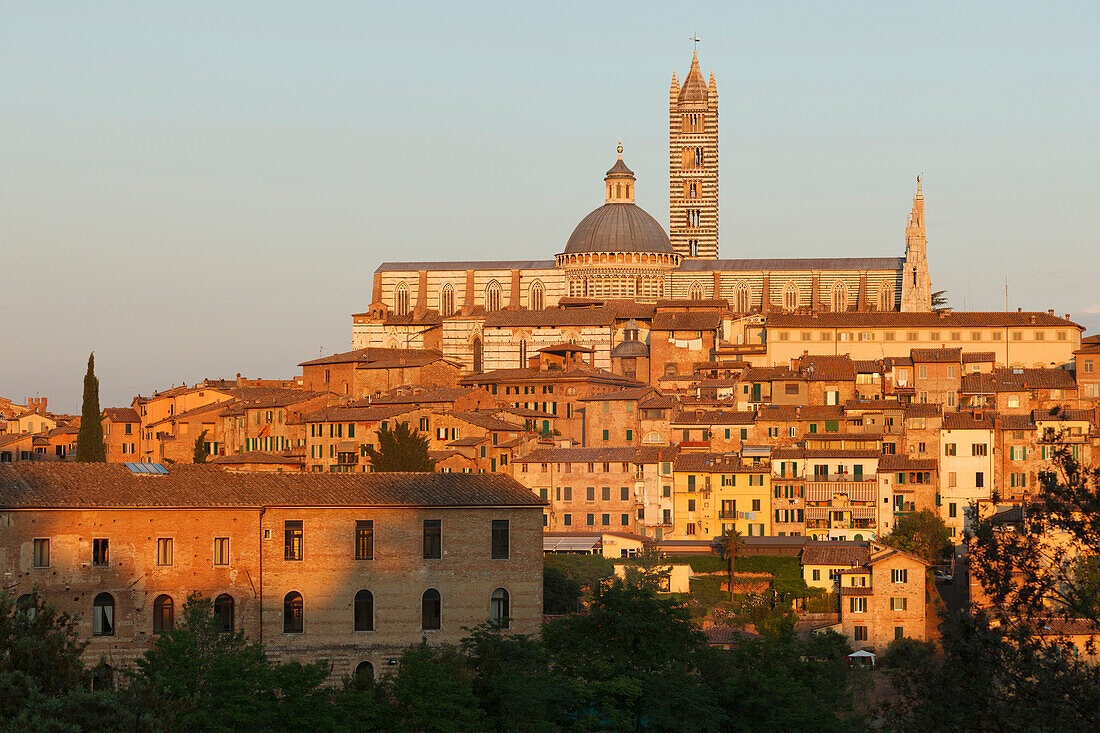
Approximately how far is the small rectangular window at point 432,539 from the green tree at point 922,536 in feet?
66.4

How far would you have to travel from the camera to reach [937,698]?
17234 mm

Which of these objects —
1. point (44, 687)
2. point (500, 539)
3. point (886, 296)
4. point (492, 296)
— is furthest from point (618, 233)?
point (44, 687)

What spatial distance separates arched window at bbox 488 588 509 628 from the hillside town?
0.04 meters

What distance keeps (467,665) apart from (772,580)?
19.6 metres

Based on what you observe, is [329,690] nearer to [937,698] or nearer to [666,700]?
[666,700]

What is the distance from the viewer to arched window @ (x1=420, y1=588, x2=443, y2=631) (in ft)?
105

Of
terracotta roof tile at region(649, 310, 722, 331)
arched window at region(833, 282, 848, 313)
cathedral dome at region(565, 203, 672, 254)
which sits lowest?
terracotta roof tile at region(649, 310, 722, 331)

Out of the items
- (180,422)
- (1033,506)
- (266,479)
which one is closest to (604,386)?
(180,422)

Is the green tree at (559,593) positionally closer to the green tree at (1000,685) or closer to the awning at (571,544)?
the awning at (571,544)

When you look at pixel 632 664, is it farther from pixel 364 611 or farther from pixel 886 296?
pixel 886 296

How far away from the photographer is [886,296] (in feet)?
268

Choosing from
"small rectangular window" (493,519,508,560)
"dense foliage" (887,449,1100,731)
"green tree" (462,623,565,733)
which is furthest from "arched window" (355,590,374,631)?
"dense foliage" (887,449,1100,731)

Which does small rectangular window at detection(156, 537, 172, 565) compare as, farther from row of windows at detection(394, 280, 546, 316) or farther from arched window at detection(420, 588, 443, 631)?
row of windows at detection(394, 280, 546, 316)

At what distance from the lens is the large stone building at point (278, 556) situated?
3055 centimetres
